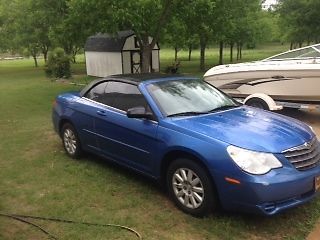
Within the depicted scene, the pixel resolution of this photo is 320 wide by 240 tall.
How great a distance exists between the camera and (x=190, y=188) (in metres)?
4.87

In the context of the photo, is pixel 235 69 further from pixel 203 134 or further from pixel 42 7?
pixel 42 7

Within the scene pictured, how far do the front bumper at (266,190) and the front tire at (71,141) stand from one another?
3083mm

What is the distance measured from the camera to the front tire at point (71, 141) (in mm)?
7004

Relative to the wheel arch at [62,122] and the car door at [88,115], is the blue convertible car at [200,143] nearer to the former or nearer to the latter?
the car door at [88,115]

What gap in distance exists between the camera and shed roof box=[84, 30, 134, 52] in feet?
84.6

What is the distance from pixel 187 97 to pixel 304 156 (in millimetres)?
1748

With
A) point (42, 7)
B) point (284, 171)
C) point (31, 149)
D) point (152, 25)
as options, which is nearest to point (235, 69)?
point (152, 25)

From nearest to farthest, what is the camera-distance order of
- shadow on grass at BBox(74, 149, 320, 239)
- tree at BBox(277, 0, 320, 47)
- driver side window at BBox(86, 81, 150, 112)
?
shadow on grass at BBox(74, 149, 320, 239), driver side window at BBox(86, 81, 150, 112), tree at BBox(277, 0, 320, 47)

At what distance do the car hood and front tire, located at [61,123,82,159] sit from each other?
2.31 meters

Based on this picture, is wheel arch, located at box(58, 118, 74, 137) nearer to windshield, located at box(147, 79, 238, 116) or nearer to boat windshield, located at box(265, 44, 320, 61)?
windshield, located at box(147, 79, 238, 116)

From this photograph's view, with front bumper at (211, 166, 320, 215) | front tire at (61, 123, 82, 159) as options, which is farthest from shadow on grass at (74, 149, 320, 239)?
front tire at (61, 123, 82, 159)

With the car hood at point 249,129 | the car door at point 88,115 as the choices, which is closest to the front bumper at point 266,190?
the car hood at point 249,129

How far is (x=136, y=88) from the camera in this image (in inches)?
231

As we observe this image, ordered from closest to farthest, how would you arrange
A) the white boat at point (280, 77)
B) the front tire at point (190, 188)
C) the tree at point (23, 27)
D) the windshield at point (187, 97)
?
the front tire at point (190, 188)
the windshield at point (187, 97)
the white boat at point (280, 77)
the tree at point (23, 27)
